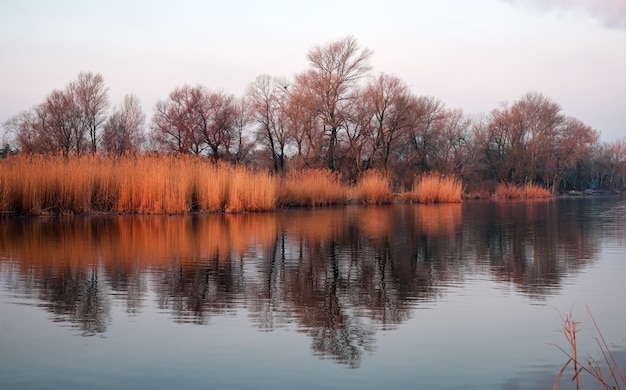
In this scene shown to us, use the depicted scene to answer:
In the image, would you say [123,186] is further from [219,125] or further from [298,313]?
[219,125]

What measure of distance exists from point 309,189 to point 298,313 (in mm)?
20941

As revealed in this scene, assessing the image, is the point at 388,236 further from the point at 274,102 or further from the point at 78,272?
the point at 274,102

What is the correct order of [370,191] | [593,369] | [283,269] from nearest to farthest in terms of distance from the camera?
1. [593,369]
2. [283,269]
3. [370,191]

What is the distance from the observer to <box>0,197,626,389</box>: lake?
3721mm

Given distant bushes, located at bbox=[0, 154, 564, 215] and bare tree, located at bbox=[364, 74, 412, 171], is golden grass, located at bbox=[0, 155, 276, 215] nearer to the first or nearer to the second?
distant bushes, located at bbox=[0, 154, 564, 215]

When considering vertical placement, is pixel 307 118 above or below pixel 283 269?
above

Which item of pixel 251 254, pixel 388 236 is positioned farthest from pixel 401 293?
pixel 388 236

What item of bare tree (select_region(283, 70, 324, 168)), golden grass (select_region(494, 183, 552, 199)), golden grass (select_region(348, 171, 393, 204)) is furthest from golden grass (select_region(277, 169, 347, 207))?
golden grass (select_region(494, 183, 552, 199))

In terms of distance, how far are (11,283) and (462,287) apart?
5.13 m

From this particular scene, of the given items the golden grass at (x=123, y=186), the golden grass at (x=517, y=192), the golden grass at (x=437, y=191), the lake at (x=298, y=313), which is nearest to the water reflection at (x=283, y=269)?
the lake at (x=298, y=313)

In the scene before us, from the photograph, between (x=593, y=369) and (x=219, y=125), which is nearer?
(x=593, y=369)

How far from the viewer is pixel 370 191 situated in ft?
99.9

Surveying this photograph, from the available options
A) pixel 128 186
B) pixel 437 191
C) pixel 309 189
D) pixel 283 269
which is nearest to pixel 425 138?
pixel 437 191

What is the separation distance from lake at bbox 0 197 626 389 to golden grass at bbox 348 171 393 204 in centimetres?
1954
